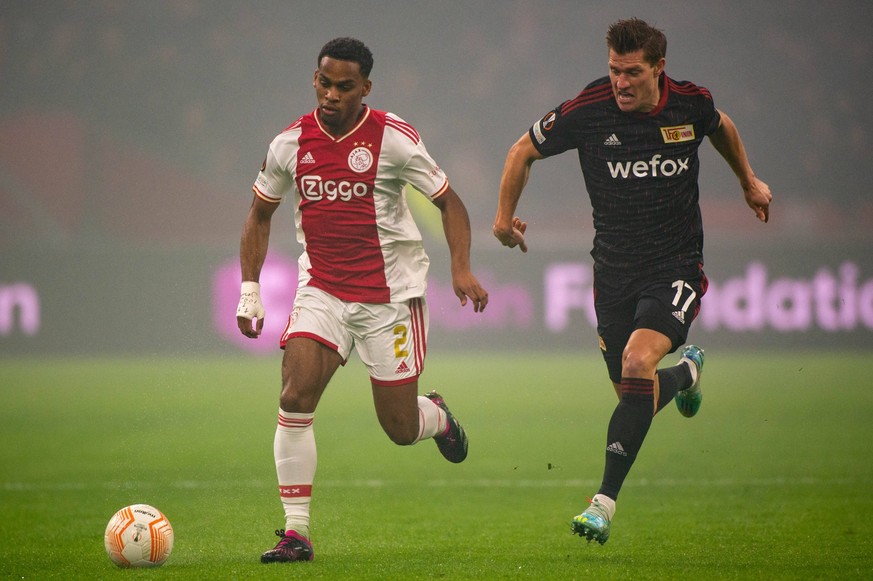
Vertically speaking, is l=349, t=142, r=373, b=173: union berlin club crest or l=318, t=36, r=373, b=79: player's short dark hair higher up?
l=318, t=36, r=373, b=79: player's short dark hair

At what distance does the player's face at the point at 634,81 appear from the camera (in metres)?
5.29

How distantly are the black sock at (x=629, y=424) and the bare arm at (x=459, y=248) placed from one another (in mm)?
768

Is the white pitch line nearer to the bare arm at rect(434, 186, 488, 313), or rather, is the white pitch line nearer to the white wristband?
the white wristband

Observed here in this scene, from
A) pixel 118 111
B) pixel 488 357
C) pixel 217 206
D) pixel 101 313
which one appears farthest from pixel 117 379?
pixel 118 111

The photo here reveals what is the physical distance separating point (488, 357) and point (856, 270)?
6017mm

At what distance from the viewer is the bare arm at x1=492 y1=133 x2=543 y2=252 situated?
5570 mm

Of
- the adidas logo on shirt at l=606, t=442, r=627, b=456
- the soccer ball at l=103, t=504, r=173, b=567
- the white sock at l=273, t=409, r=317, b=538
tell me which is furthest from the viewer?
the white sock at l=273, t=409, r=317, b=538

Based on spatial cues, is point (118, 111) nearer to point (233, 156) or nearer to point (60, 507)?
point (233, 156)

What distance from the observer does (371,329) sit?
5680 mm

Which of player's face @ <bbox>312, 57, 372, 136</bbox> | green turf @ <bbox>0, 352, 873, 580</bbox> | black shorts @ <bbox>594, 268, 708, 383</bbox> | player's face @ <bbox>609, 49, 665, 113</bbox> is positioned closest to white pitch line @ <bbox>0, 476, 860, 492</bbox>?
green turf @ <bbox>0, 352, 873, 580</bbox>

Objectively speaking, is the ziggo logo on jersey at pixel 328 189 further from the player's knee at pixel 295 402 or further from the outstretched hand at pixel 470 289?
the player's knee at pixel 295 402

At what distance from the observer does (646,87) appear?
17.6 ft

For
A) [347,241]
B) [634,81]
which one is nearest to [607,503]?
[347,241]

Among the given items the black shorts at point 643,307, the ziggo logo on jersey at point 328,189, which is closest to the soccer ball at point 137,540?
the ziggo logo on jersey at point 328,189
